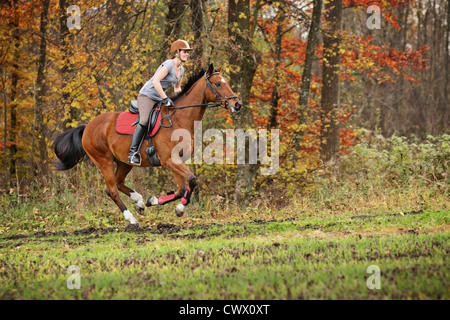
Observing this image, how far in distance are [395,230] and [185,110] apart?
4.65m

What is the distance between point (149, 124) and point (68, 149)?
2.70m

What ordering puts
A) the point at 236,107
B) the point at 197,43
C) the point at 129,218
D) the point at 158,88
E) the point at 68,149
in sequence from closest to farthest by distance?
the point at 236,107 → the point at 158,88 → the point at 129,218 → the point at 68,149 → the point at 197,43

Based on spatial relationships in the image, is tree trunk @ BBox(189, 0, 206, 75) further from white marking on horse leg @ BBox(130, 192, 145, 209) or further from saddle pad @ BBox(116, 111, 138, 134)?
white marking on horse leg @ BBox(130, 192, 145, 209)

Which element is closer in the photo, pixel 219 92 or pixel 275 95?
pixel 219 92

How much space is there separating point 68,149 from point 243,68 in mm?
5641

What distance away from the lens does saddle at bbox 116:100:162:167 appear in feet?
30.9

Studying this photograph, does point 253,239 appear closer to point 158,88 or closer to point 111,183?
point 158,88

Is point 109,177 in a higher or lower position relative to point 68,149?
lower

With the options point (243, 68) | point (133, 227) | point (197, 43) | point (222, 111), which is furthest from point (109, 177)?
point (222, 111)

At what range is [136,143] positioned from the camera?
31.4 ft

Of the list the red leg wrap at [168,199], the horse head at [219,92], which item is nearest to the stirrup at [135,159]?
the red leg wrap at [168,199]

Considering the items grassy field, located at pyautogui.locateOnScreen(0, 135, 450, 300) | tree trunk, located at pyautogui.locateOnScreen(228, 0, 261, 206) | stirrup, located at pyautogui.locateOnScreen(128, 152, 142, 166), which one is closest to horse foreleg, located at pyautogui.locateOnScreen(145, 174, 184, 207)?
grassy field, located at pyautogui.locateOnScreen(0, 135, 450, 300)

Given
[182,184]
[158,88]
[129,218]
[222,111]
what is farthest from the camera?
[222,111]

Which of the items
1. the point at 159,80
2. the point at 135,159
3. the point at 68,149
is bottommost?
the point at 135,159
